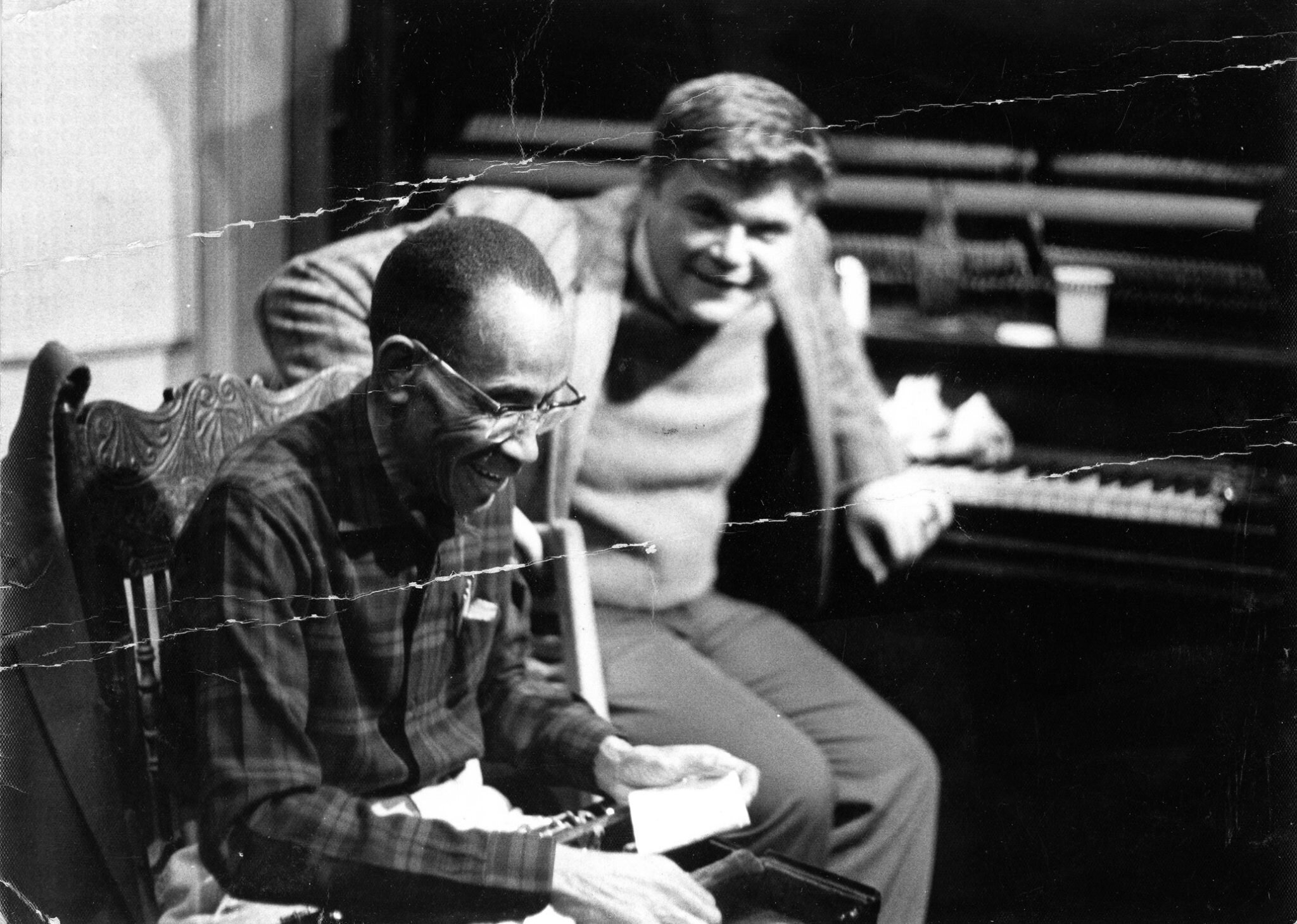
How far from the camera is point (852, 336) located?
2.46 metres

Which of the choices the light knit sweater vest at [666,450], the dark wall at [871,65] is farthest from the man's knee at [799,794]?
the dark wall at [871,65]

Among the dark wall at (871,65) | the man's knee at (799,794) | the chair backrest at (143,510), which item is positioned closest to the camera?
the chair backrest at (143,510)

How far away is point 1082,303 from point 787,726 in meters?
1.07

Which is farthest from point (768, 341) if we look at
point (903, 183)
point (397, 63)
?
point (397, 63)

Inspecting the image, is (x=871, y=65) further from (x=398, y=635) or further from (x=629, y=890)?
(x=629, y=890)

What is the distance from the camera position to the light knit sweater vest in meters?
2.37

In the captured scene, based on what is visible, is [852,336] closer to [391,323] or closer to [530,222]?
[530,222]

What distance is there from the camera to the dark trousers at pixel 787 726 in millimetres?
2424

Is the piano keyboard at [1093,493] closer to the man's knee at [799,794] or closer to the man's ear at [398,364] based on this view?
the man's knee at [799,794]

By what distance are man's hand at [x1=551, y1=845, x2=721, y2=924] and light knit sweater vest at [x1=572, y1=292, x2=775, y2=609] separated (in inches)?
18.9

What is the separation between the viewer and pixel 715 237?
238cm

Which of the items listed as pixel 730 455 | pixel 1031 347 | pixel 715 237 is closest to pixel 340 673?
pixel 730 455

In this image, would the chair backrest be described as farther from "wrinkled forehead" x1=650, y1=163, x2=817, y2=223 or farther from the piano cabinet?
the piano cabinet

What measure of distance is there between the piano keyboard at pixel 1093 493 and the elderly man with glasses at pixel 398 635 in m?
0.87
